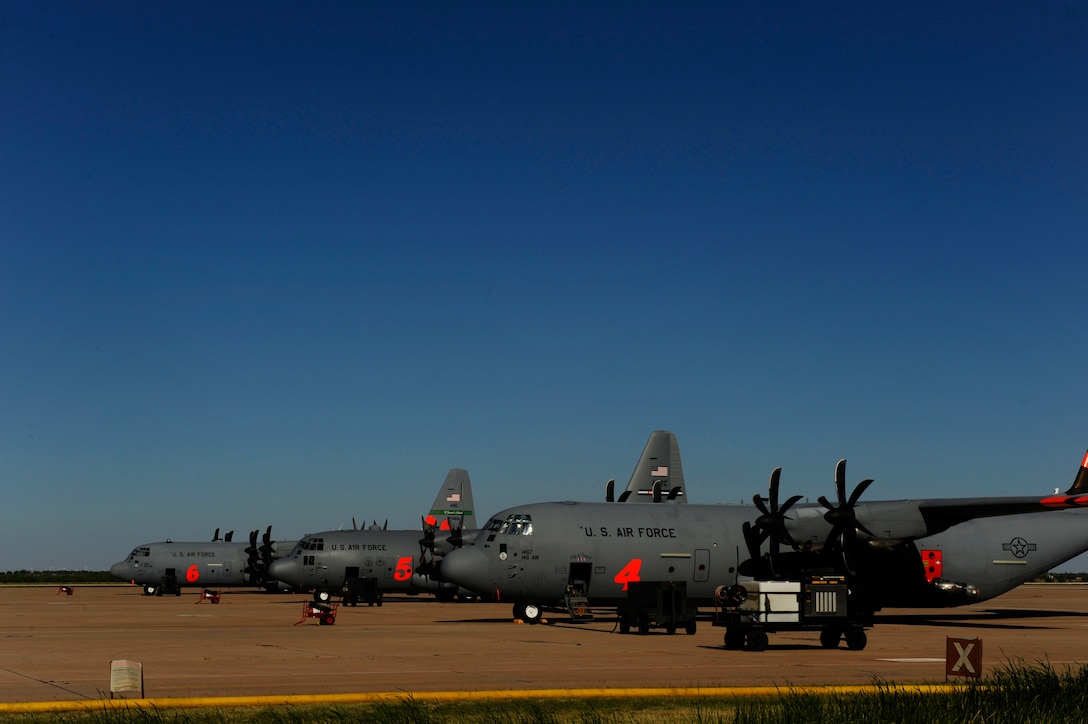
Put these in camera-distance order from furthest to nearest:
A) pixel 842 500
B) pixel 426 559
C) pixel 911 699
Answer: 1. pixel 426 559
2. pixel 842 500
3. pixel 911 699

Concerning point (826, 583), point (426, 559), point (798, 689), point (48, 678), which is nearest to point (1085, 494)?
point (826, 583)

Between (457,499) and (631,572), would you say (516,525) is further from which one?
(457,499)

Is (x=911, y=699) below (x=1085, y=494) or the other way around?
below

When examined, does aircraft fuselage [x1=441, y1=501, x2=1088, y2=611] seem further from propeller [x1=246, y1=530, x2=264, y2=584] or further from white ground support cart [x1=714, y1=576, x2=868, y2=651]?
propeller [x1=246, y1=530, x2=264, y2=584]

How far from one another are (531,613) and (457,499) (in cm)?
4032

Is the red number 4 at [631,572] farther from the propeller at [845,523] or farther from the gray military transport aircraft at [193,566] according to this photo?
the gray military transport aircraft at [193,566]

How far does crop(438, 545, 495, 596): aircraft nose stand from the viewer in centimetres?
4322

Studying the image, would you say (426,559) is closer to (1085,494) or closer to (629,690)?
(1085,494)

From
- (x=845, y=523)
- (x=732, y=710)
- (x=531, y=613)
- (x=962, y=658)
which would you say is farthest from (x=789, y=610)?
(x=531, y=613)

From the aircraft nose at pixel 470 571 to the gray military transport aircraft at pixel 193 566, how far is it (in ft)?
149

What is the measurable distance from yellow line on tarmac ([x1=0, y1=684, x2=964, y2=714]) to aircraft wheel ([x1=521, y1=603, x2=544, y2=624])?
2391cm

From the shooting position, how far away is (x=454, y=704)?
19.1 meters

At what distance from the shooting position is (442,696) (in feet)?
65.3

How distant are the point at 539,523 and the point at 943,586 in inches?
626
